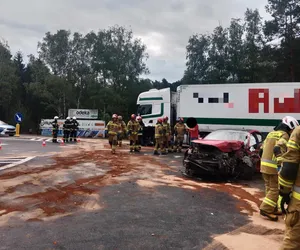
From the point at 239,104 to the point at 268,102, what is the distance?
4.21ft

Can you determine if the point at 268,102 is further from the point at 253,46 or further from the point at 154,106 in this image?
the point at 253,46

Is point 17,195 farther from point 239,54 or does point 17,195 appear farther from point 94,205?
point 239,54

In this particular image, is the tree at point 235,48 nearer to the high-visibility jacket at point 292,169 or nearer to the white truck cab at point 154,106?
the white truck cab at point 154,106

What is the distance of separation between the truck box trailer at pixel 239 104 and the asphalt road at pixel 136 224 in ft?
28.2

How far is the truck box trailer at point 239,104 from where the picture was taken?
14227mm

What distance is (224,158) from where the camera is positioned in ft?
27.1

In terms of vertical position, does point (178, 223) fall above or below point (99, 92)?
below

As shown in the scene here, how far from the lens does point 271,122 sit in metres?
14.3

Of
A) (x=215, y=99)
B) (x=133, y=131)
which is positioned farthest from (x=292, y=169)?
(x=215, y=99)

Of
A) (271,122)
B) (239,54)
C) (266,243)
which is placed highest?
(239,54)

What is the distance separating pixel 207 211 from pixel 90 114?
28.1 metres

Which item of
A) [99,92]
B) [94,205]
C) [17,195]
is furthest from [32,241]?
[99,92]

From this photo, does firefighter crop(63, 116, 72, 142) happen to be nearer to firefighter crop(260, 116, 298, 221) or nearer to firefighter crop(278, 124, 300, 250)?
firefighter crop(260, 116, 298, 221)

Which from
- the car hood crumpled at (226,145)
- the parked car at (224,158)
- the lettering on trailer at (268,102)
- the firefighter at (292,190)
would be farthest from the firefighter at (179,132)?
the firefighter at (292,190)
